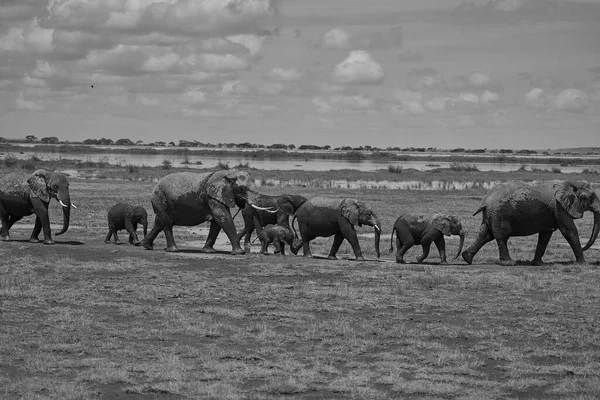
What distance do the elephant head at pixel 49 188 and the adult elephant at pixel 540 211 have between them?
10.3 metres

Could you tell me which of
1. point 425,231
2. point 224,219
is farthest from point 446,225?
point 224,219

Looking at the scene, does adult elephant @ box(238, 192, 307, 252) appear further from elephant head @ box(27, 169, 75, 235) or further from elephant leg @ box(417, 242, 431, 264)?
elephant head @ box(27, 169, 75, 235)

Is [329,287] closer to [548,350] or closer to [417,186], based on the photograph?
[548,350]

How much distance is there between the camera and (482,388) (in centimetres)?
1135

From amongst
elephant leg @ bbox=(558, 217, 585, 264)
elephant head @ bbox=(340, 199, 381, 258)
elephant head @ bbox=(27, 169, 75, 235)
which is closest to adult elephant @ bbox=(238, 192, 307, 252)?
elephant head @ bbox=(340, 199, 381, 258)

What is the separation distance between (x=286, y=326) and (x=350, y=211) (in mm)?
9587

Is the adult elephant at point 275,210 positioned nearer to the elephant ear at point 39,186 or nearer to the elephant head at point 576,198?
the elephant ear at point 39,186

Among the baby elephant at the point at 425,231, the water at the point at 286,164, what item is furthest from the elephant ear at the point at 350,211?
the water at the point at 286,164

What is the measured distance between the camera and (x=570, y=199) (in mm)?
23359

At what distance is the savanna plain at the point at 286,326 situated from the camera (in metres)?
11.4

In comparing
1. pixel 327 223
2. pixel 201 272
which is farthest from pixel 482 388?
pixel 327 223

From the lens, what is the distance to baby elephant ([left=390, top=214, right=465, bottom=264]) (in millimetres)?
23875

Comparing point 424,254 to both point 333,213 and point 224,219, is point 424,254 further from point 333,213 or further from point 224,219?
point 224,219

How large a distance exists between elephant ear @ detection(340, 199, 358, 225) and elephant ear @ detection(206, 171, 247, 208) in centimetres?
280
